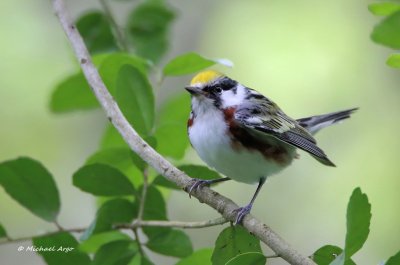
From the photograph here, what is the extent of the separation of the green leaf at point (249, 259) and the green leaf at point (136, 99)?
735 mm

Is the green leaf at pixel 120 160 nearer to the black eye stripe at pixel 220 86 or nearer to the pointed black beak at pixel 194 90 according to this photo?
the pointed black beak at pixel 194 90

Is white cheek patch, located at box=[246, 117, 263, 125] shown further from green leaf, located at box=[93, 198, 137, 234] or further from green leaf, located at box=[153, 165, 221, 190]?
green leaf, located at box=[93, 198, 137, 234]

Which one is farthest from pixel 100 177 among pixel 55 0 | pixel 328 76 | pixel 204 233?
pixel 328 76

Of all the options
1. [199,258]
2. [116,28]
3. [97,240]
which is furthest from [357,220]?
[116,28]

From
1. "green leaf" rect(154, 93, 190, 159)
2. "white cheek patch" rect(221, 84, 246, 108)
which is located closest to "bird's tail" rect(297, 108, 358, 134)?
"white cheek patch" rect(221, 84, 246, 108)

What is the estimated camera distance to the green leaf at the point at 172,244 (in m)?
1.83

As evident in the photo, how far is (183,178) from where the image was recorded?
69.9 inches

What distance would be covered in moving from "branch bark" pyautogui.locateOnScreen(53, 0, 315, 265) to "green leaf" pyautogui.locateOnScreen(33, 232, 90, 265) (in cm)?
33

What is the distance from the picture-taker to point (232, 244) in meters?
1.64

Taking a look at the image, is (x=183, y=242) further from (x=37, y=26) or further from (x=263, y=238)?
(x=37, y=26)

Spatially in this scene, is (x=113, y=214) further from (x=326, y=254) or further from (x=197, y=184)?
(x=326, y=254)

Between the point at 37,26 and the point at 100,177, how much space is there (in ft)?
11.7

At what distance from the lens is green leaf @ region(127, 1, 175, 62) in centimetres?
257

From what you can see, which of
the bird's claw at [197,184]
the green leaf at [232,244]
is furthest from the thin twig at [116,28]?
the green leaf at [232,244]
